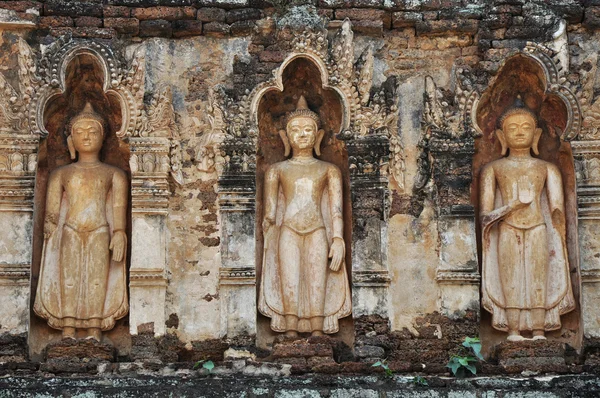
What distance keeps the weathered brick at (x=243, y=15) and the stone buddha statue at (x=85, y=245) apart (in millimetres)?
1818

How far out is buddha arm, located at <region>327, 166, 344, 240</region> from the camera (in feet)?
53.1

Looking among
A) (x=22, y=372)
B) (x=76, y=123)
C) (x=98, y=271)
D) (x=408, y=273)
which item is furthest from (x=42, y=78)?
(x=408, y=273)

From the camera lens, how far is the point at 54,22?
54.7 ft

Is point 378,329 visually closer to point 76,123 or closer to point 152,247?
point 152,247

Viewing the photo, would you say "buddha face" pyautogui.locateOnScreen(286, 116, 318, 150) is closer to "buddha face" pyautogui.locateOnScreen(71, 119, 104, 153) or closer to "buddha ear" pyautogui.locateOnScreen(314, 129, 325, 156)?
"buddha ear" pyautogui.locateOnScreen(314, 129, 325, 156)

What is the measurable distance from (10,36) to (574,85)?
596 cm

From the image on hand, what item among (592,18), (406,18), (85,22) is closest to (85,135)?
(85,22)

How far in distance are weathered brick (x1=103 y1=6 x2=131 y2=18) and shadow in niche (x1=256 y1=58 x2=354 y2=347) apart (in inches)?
67.7

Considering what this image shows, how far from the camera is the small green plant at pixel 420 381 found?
15.2m

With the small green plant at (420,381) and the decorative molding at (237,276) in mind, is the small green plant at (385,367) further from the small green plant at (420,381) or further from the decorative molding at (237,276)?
the decorative molding at (237,276)

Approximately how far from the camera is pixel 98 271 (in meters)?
16.2

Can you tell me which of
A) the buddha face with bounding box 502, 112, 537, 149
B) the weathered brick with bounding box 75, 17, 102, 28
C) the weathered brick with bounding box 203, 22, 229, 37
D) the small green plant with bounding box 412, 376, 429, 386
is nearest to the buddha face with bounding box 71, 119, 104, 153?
the weathered brick with bounding box 75, 17, 102, 28

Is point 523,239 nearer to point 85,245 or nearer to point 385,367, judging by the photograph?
point 385,367

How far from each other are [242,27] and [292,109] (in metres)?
1.02
